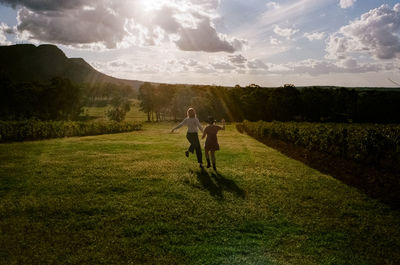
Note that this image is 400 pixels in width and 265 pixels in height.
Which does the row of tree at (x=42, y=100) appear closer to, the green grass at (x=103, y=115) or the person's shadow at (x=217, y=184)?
the green grass at (x=103, y=115)

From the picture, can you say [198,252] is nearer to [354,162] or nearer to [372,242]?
[372,242]

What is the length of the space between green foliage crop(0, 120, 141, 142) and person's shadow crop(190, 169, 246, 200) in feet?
74.8

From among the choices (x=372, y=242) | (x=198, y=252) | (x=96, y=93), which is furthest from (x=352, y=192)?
(x=96, y=93)

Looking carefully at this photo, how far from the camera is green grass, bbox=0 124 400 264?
195 inches

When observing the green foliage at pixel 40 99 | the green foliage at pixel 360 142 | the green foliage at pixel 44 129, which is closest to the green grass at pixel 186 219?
the green foliage at pixel 360 142

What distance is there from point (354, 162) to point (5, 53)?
248 meters


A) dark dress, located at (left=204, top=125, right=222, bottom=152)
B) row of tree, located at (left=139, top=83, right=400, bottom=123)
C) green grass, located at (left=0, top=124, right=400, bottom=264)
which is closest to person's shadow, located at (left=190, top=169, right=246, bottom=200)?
green grass, located at (left=0, top=124, right=400, bottom=264)

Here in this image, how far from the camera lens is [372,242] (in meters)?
5.64

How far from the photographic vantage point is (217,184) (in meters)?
9.55

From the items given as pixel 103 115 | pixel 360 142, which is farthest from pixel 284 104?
pixel 360 142

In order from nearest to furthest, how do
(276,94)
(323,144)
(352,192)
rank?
(352,192) < (323,144) < (276,94)

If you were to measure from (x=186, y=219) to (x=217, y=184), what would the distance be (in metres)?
3.26

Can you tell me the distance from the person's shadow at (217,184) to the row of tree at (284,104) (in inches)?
2794

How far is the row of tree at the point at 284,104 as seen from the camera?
7656cm
